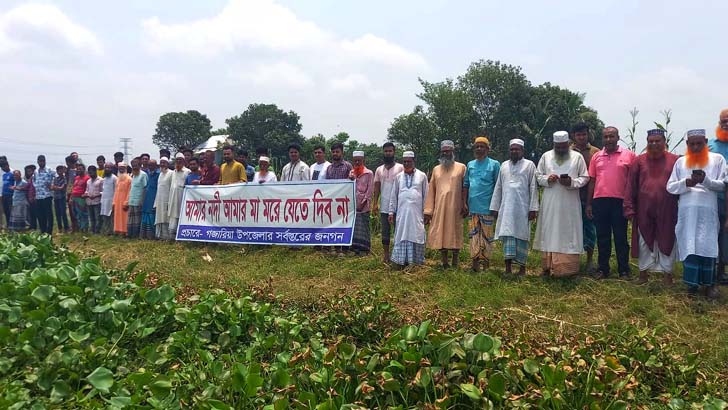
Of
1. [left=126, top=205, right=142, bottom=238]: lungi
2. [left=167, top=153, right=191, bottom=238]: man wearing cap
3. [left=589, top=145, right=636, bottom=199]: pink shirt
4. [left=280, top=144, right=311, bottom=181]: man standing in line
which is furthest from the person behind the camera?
[left=126, top=205, right=142, bottom=238]: lungi

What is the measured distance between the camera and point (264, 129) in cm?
4116

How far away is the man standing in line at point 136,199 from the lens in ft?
30.6

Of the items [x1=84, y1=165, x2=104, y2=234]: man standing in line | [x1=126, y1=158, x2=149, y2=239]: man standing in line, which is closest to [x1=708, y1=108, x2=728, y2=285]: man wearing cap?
[x1=126, y1=158, x2=149, y2=239]: man standing in line

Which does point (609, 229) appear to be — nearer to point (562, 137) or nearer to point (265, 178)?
point (562, 137)

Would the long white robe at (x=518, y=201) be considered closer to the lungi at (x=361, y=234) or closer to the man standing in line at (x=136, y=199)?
the lungi at (x=361, y=234)

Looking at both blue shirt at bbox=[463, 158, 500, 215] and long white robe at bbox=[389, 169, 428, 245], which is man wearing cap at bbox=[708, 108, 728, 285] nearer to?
blue shirt at bbox=[463, 158, 500, 215]

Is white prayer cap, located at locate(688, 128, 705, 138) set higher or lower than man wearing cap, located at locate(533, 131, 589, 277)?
higher

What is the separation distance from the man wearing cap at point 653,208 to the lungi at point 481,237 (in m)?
1.38

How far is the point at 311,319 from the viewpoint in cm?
397

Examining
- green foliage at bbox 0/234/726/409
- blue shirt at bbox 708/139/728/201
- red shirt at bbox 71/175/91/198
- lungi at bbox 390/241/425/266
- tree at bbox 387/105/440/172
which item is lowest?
green foliage at bbox 0/234/726/409

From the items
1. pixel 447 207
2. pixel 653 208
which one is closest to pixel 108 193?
pixel 447 207

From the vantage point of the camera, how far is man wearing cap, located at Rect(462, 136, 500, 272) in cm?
575

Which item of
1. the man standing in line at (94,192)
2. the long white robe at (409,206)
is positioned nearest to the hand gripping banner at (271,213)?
the long white robe at (409,206)

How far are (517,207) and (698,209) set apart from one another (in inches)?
63.4
